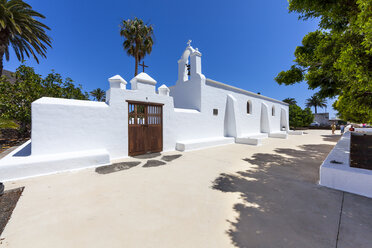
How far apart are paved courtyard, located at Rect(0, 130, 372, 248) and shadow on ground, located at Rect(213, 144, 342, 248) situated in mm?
14

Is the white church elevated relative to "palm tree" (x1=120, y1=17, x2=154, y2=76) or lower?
lower

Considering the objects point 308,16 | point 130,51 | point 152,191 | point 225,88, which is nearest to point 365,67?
point 308,16

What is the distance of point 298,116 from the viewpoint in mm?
26484

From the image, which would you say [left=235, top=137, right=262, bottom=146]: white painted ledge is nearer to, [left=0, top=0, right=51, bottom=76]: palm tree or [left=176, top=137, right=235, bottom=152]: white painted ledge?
[left=176, top=137, right=235, bottom=152]: white painted ledge

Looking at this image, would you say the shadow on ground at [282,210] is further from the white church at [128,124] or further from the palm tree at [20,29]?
the palm tree at [20,29]

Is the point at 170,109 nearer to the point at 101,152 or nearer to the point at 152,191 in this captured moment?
the point at 101,152

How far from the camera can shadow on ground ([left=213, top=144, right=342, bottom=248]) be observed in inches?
76.9

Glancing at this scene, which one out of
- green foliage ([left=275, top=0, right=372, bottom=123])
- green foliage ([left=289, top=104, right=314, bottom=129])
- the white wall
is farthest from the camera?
green foliage ([left=289, top=104, right=314, bottom=129])

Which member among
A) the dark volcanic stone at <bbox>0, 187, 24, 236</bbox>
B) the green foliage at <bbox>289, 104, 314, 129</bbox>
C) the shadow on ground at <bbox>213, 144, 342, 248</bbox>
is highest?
the green foliage at <bbox>289, 104, 314, 129</bbox>

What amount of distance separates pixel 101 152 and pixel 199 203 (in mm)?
4619

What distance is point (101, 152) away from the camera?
5.53 meters

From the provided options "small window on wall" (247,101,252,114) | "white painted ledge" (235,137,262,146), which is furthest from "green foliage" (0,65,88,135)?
"small window on wall" (247,101,252,114)

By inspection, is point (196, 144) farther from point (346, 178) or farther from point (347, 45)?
point (347, 45)

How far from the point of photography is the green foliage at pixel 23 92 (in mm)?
9250
